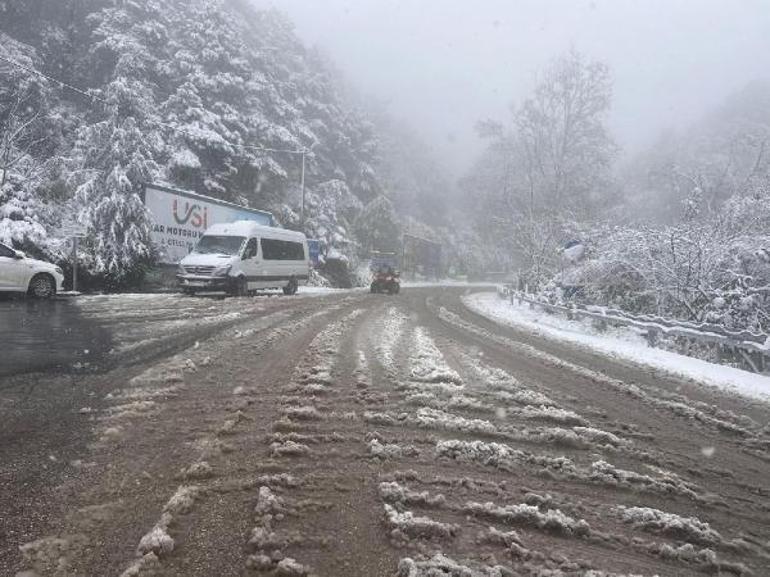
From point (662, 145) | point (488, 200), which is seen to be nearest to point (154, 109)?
point (488, 200)

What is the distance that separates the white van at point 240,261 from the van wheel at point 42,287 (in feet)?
13.6

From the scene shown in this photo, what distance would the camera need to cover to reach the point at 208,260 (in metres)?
18.5

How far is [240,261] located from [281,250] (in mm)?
3190

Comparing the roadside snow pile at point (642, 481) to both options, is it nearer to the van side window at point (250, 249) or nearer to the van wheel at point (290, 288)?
the van side window at point (250, 249)

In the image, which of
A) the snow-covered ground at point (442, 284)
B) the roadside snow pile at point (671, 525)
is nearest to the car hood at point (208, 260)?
the roadside snow pile at point (671, 525)

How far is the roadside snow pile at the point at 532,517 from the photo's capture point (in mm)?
2834

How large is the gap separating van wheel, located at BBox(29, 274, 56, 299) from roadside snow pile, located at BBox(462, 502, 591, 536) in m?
15.3

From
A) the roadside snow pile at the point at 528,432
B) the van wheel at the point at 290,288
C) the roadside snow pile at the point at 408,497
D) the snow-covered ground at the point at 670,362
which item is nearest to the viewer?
the roadside snow pile at the point at 408,497

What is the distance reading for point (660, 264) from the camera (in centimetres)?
1619

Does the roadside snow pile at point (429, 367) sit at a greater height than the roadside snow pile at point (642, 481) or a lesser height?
greater

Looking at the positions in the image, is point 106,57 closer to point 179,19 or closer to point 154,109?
point 154,109

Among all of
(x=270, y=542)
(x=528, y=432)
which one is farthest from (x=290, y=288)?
(x=270, y=542)

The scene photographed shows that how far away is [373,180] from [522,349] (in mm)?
40299

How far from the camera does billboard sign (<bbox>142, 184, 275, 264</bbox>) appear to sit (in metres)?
22.0
